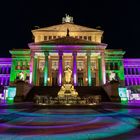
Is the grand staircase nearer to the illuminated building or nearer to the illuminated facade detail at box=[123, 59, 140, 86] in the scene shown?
the illuminated building

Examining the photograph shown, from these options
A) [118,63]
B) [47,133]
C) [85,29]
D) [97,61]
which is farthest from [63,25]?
[47,133]

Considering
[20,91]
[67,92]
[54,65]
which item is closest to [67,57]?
[54,65]

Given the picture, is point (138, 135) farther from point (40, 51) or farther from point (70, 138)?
point (40, 51)

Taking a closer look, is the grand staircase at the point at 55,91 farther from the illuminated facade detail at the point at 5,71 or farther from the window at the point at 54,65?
the illuminated facade detail at the point at 5,71

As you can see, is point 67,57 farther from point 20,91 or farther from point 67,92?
point 67,92

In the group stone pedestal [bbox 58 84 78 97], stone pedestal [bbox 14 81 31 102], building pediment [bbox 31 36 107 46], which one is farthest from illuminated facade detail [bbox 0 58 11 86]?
stone pedestal [bbox 58 84 78 97]

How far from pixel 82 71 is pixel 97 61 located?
17.6ft

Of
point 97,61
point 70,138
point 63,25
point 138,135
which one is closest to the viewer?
point 70,138

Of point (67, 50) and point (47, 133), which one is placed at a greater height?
point (67, 50)

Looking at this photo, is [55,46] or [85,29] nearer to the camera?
[55,46]

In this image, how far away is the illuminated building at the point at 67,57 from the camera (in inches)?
1853

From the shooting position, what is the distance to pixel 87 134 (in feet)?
15.1

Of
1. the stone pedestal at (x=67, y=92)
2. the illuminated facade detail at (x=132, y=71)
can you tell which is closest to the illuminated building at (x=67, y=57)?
the illuminated facade detail at (x=132, y=71)

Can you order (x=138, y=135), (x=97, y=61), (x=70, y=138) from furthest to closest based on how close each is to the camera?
(x=97, y=61), (x=138, y=135), (x=70, y=138)
